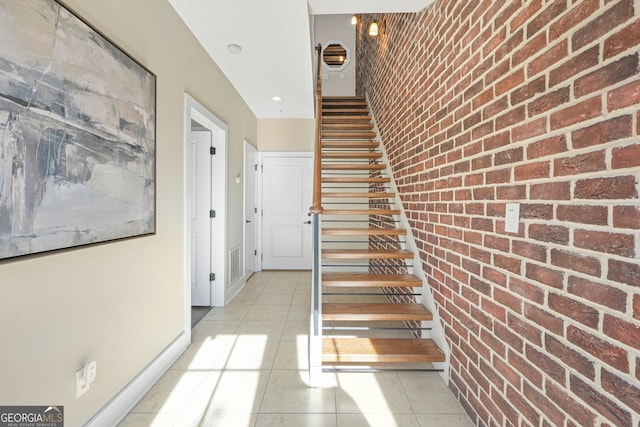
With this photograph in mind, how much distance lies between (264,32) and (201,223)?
6.41 ft

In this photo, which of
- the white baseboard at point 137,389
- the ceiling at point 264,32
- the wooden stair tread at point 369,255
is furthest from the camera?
the wooden stair tread at point 369,255

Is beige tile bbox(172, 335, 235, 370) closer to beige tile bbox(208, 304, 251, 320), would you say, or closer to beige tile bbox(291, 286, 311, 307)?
beige tile bbox(208, 304, 251, 320)

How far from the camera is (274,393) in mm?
1741

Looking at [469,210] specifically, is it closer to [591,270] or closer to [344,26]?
[591,270]

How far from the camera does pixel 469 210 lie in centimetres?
153

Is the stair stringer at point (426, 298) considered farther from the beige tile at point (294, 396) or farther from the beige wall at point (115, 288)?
the beige wall at point (115, 288)

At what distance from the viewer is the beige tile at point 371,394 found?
1621 mm

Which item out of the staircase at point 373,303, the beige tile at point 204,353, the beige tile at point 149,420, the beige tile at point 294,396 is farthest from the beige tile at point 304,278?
the beige tile at point 149,420

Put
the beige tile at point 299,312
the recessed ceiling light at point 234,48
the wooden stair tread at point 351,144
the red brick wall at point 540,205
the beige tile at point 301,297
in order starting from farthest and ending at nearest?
the wooden stair tread at point 351,144 → the beige tile at point 301,297 → the beige tile at point 299,312 → the recessed ceiling light at point 234,48 → the red brick wall at point 540,205

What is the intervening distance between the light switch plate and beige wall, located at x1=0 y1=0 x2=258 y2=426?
1.83 meters

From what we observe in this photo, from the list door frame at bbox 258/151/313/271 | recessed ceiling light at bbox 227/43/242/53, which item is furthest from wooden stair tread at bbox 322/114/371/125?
recessed ceiling light at bbox 227/43/242/53

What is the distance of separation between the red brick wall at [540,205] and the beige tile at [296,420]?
76 centimetres

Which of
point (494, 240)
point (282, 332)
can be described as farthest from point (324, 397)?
point (494, 240)

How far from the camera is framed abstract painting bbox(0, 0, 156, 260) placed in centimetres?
98
